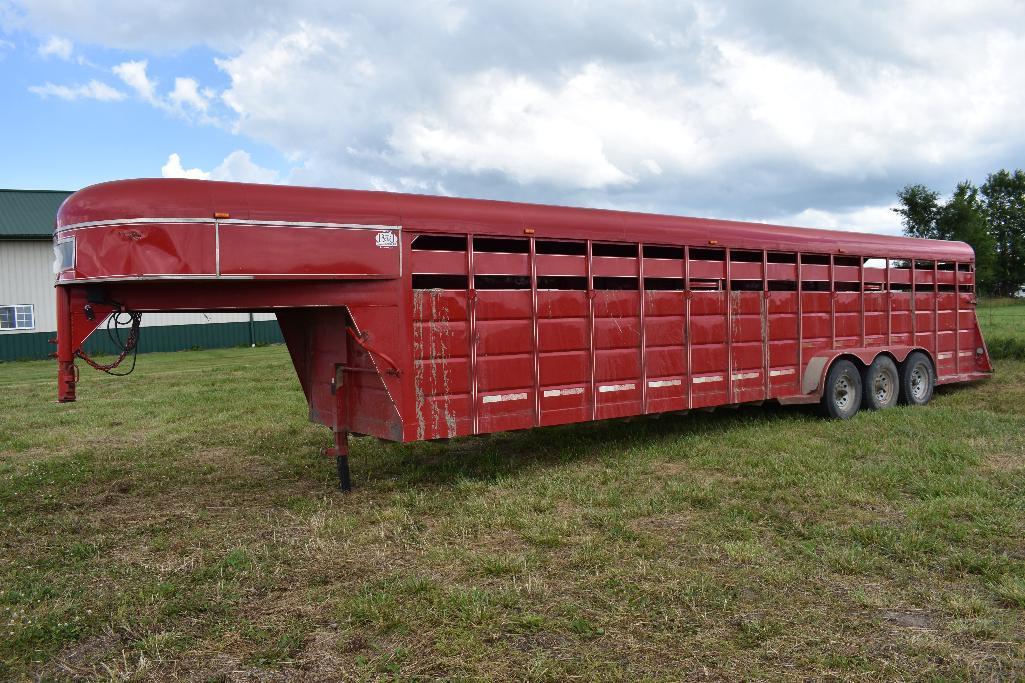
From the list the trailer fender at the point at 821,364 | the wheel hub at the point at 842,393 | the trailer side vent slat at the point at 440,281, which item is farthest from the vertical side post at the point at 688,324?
the trailer side vent slat at the point at 440,281

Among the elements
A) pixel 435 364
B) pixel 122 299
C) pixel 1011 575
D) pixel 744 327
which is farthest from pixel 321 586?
pixel 744 327

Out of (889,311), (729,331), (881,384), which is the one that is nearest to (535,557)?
(729,331)

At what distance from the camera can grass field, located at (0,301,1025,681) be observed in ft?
12.3

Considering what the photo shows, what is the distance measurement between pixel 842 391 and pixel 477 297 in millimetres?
5843

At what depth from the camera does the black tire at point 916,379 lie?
35.3 ft

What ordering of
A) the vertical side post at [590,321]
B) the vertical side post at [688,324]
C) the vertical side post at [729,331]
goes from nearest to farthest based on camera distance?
the vertical side post at [590,321] < the vertical side post at [688,324] < the vertical side post at [729,331]

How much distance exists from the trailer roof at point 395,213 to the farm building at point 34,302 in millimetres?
21712

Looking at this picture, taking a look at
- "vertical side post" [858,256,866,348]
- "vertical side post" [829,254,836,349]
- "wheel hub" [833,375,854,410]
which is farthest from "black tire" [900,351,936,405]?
"vertical side post" [829,254,836,349]

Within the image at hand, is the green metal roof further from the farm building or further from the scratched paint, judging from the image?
the scratched paint

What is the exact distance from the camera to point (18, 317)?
2717 cm

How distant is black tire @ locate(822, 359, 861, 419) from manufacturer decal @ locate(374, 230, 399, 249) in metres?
6.05

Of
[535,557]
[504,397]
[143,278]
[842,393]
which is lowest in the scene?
[535,557]

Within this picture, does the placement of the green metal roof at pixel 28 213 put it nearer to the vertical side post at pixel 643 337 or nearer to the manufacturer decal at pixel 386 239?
the manufacturer decal at pixel 386 239

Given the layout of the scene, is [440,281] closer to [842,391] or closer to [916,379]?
[842,391]
